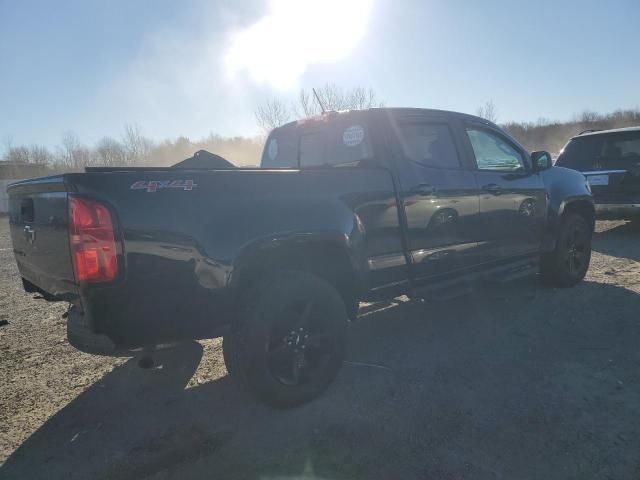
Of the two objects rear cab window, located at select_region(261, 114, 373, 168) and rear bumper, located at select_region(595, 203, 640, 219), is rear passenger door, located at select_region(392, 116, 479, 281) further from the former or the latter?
rear bumper, located at select_region(595, 203, 640, 219)

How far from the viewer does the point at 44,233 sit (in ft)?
8.50

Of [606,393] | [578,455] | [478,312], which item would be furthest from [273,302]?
[478,312]

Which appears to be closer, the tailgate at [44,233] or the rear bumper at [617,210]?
the tailgate at [44,233]

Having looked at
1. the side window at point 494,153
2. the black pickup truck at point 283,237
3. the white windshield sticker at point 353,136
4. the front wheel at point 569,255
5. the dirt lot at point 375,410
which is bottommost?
the dirt lot at point 375,410

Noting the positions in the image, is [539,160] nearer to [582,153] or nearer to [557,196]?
[557,196]

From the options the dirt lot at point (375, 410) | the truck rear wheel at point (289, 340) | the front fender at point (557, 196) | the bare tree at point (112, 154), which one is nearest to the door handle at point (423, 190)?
the truck rear wheel at point (289, 340)

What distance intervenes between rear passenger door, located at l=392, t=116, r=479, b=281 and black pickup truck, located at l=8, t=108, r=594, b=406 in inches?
0.6

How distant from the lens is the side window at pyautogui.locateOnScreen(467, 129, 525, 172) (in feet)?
14.6

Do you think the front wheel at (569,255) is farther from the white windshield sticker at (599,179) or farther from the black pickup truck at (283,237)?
the white windshield sticker at (599,179)

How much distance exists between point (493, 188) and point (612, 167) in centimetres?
529

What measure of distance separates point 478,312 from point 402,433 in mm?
2515

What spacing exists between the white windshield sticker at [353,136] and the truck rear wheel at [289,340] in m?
1.29

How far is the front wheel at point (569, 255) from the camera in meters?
5.29

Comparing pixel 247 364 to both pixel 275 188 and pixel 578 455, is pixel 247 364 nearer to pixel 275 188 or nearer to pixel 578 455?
pixel 275 188
